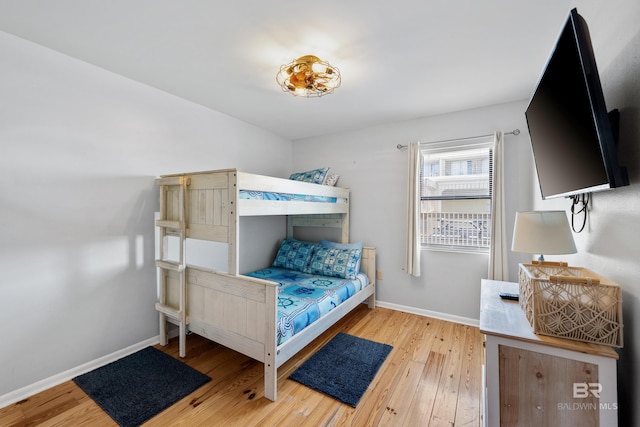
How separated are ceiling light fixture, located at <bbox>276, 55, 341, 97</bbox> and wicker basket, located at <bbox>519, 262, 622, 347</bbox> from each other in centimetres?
180

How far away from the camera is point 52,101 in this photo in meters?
1.86

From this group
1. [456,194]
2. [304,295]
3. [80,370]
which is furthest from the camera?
[456,194]

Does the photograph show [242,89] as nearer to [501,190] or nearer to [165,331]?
[165,331]

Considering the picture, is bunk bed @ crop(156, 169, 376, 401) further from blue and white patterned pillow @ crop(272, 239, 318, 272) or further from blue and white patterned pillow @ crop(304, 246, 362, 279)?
blue and white patterned pillow @ crop(272, 239, 318, 272)

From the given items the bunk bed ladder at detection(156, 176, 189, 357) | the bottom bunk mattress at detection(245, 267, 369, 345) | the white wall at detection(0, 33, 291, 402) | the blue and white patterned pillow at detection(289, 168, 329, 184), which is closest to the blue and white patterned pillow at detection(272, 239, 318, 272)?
the bottom bunk mattress at detection(245, 267, 369, 345)

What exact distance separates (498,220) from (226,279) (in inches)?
104

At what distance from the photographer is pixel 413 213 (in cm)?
303

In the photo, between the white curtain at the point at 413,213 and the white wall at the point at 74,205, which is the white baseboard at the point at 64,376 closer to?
the white wall at the point at 74,205

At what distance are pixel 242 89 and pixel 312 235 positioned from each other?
7.03 feet

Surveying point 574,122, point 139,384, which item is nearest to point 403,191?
point 574,122

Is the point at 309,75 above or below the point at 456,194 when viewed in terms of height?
above

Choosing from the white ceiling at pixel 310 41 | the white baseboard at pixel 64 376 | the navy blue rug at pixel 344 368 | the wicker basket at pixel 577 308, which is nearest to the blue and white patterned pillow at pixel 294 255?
the navy blue rug at pixel 344 368

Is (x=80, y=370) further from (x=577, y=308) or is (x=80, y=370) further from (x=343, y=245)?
(x=577, y=308)

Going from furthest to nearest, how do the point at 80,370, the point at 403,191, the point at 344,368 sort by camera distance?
1. the point at 403,191
2. the point at 344,368
3. the point at 80,370
